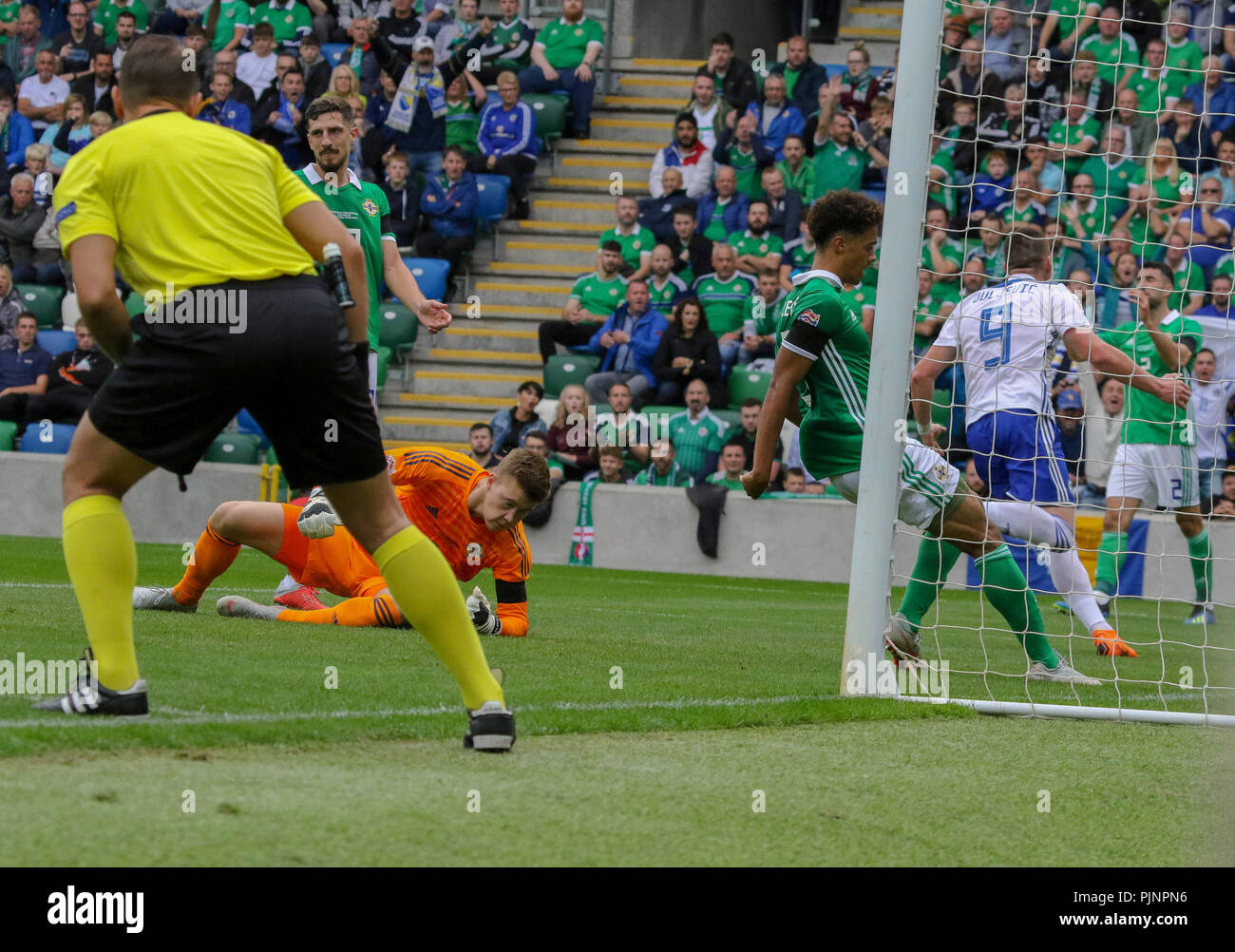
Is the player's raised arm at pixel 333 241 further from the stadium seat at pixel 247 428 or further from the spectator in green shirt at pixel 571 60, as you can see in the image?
the spectator in green shirt at pixel 571 60

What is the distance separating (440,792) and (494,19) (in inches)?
689

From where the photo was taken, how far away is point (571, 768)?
424cm

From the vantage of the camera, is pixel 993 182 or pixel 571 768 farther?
pixel 993 182

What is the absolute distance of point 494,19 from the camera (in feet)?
65.5

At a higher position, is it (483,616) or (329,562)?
(329,562)

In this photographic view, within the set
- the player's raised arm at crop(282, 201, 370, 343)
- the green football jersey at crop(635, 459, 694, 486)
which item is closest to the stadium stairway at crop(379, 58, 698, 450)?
the green football jersey at crop(635, 459, 694, 486)

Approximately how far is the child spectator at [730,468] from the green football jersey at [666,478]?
23 centimetres

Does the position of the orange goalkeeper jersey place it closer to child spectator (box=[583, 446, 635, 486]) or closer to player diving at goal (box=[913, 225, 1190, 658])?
player diving at goal (box=[913, 225, 1190, 658])

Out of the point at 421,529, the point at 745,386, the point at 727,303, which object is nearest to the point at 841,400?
the point at 421,529

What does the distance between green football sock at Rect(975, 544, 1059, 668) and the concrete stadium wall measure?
23.8 ft

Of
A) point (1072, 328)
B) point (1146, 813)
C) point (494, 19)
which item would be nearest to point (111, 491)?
point (1146, 813)

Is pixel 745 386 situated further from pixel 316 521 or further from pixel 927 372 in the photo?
pixel 316 521

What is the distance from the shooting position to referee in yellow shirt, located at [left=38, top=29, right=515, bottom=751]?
4.14 metres

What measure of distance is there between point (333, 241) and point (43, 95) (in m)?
17.8
